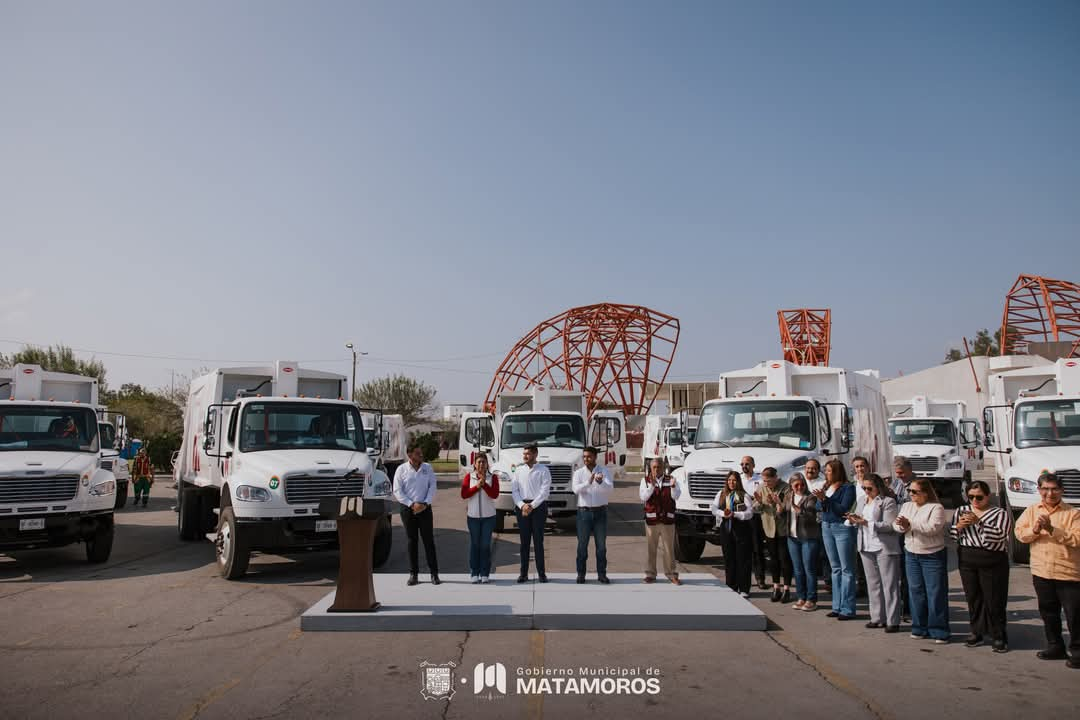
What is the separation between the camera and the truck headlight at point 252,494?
10.3 meters

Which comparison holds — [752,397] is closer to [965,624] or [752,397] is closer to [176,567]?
[965,624]

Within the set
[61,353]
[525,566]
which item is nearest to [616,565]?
[525,566]

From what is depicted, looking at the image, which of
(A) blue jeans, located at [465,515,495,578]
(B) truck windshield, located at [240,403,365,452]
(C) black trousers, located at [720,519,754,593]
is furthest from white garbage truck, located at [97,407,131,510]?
(C) black trousers, located at [720,519,754,593]

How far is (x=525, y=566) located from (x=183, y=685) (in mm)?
4437

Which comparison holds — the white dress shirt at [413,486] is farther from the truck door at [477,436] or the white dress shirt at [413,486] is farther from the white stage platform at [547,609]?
the truck door at [477,436]

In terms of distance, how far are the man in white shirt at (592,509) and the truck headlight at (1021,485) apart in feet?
20.2

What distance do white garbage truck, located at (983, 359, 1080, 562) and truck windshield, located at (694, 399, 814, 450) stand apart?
3.00 meters

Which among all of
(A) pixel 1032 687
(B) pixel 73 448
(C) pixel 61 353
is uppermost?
(C) pixel 61 353

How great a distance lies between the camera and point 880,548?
25.1 feet

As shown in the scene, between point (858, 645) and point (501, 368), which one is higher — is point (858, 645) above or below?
below

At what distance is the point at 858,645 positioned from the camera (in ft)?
23.6

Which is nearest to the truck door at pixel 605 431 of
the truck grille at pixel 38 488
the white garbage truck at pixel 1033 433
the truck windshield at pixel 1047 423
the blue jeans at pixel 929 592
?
the white garbage truck at pixel 1033 433

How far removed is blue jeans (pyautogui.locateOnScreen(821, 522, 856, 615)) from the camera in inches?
320

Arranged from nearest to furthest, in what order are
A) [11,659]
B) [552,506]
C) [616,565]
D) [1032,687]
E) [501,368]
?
[1032,687] < [11,659] < [616,565] < [552,506] < [501,368]
